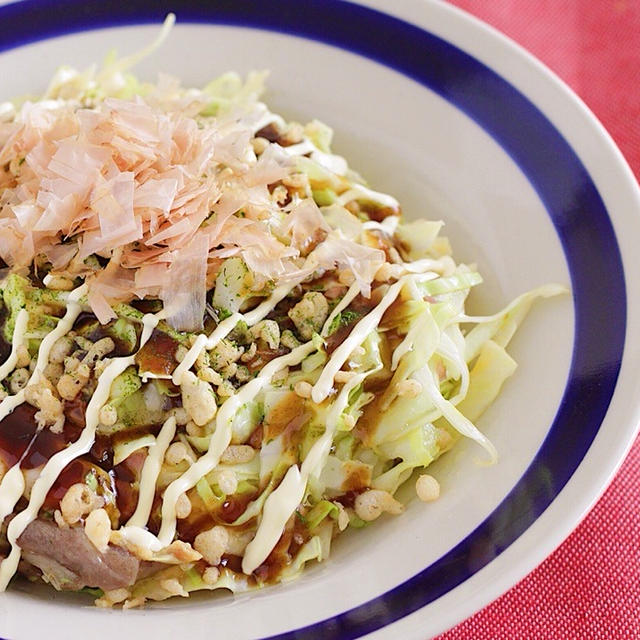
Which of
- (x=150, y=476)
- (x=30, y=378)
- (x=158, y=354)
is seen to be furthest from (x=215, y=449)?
(x=30, y=378)

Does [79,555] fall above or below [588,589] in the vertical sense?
below

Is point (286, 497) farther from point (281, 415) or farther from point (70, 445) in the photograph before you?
point (70, 445)

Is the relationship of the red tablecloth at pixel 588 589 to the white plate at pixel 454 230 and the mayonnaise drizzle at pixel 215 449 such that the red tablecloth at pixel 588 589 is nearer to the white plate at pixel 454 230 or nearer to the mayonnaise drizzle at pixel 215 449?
the white plate at pixel 454 230

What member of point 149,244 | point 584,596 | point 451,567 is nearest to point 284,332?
point 149,244

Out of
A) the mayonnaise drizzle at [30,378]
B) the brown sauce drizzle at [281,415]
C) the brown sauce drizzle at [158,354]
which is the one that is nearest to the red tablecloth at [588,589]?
the brown sauce drizzle at [281,415]

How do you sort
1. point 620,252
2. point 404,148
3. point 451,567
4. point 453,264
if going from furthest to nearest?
point 404,148
point 453,264
point 620,252
point 451,567

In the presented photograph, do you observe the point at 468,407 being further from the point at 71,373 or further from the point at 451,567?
the point at 71,373
